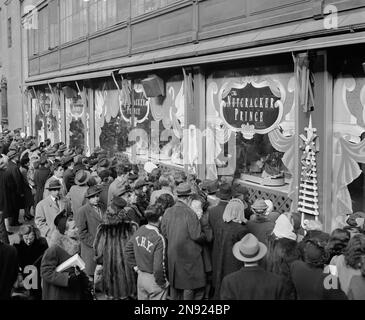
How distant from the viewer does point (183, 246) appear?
6.83m

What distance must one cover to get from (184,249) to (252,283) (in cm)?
210

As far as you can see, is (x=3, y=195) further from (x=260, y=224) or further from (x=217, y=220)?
(x=260, y=224)

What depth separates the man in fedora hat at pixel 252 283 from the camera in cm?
479

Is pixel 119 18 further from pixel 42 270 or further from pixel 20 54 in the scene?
pixel 20 54

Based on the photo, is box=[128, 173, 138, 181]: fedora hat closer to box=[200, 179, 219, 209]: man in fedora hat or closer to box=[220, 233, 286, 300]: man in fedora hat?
box=[200, 179, 219, 209]: man in fedora hat

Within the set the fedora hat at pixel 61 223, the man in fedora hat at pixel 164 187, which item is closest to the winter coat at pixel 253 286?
the fedora hat at pixel 61 223

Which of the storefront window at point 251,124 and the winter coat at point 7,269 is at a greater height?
the storefront window at point 251,124

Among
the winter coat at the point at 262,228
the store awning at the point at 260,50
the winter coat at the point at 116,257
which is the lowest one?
the winter coat at the point at 116,257

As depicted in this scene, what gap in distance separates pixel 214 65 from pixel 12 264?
786cm

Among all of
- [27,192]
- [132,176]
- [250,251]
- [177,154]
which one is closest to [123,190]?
[132,176]

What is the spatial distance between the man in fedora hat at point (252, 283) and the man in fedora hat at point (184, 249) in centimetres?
180

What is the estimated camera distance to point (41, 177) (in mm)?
12047

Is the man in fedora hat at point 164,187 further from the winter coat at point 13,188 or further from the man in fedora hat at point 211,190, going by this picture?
the winter coat at point 13,188
